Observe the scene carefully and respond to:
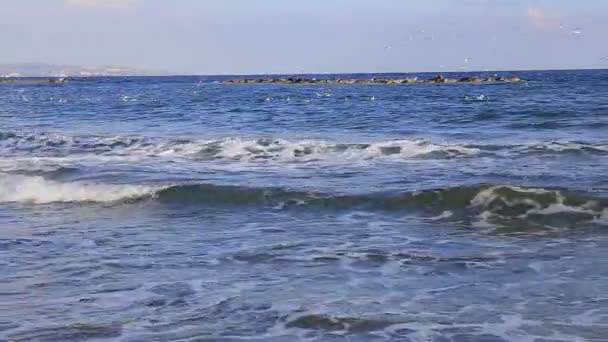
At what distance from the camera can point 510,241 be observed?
10188mm

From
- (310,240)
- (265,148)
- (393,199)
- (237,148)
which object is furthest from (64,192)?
(265,148)

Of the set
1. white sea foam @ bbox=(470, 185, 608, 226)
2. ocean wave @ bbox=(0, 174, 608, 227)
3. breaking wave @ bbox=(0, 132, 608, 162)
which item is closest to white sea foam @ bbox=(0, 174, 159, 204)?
ocean wave @ bbox=(0, 174, 608, 227)

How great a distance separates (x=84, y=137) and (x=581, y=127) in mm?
16113

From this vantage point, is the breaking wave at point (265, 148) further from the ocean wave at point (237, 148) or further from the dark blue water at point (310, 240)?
the dark blue water at point (310, 240)

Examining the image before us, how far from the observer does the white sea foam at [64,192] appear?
14.5 m

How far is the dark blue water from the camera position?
6844 millimetres

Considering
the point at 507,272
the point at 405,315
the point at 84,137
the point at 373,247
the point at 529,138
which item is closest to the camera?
the point at 405,315

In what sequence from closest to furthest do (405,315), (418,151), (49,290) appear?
1. (405,315)
2. (49,290)
3. (418,151)

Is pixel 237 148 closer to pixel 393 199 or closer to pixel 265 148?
pixel 265 148

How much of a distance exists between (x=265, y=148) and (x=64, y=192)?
24.8 feet

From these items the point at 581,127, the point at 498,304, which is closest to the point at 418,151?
the point at 581,127

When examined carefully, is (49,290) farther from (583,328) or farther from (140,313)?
(583,328)

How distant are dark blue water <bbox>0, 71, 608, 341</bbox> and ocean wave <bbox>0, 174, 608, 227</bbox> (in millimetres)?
42

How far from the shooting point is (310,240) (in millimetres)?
10305
